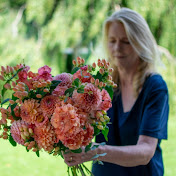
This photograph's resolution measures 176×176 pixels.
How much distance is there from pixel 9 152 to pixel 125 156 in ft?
9.70

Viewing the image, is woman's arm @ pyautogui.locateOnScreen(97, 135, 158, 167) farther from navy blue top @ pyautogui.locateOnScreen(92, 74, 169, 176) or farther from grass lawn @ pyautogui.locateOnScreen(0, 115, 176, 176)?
grass lawn @ pyautogui.locateOnScreen(0, 115, 176, 176)

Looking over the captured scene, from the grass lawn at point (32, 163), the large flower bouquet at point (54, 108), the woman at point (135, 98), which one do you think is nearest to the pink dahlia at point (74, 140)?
the large flower bouquet at point (54, 108)

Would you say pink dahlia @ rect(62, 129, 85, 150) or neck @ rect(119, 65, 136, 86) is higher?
neck @ rect(119, 65, 136, 86)

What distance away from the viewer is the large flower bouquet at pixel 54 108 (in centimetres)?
70

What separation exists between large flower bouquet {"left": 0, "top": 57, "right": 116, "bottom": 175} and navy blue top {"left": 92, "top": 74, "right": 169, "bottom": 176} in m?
0.35

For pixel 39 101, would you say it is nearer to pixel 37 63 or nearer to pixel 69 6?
pixel 37 63

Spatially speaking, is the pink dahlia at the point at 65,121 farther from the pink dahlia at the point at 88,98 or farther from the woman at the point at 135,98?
the woman at the point at 135,98

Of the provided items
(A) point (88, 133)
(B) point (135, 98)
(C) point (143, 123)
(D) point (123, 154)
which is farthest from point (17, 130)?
(B) point (135, 98)

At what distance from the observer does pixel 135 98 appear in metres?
1.21

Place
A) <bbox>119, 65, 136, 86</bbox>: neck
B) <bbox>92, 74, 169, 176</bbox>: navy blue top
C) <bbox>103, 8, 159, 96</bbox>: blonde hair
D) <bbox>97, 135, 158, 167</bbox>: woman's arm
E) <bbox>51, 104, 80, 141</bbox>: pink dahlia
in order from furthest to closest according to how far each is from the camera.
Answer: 1. <bbox>119, 65, 136, 86</bbox>: neck
2. <bbox>103, 8, 159, 96</bbox>: blonde hair
3. <bbox>92, 74, 169, 176</bbox>: navy blue top
4. <bbox>97, 135, 158, 167</bbox>: woman's arm
5. <bbox>51, 104, 80, 141</bbox>: pink dahlia

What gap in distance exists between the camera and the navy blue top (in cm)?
105

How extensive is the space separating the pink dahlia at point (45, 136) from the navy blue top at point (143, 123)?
44cm

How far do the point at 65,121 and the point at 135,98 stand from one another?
58 centimetres

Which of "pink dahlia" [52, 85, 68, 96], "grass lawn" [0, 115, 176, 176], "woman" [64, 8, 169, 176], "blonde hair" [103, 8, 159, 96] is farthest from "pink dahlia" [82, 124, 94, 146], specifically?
"grass lawn" [0, 115, 176, 176]
